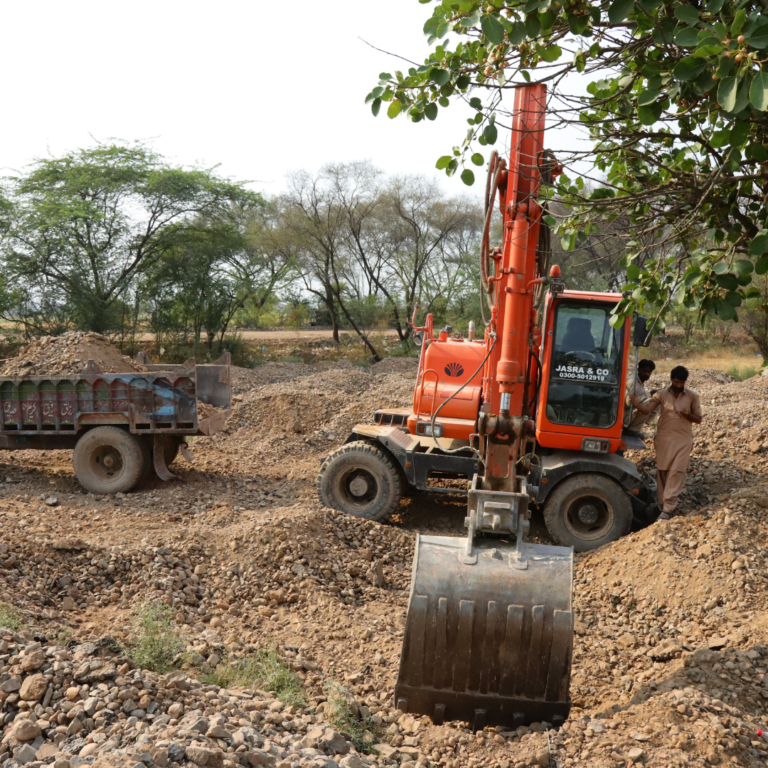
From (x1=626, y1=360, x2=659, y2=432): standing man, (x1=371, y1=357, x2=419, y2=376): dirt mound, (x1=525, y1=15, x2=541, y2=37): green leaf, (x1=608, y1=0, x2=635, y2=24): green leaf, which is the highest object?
(x1=525, y1=15, x2=541, y2=37): green leaf

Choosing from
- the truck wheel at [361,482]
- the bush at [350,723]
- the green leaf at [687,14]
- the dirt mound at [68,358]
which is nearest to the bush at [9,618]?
the bush at [350,723]

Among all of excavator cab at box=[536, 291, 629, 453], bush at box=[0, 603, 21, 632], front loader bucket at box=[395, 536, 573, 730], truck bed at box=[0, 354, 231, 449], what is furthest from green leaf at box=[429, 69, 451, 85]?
truck bed at box=[0, 354, 231, 449]

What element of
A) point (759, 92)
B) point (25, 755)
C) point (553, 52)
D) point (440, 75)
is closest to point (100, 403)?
point (25, 755)

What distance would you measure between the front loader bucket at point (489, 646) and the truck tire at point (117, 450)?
5.73m

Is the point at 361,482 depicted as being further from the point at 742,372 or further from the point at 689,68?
the point at 742,372

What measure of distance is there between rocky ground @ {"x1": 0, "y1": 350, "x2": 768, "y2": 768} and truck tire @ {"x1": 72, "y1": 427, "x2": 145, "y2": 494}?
32 cm

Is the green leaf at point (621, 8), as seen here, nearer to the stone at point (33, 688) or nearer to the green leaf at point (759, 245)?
the green leaf at point (759, 245)

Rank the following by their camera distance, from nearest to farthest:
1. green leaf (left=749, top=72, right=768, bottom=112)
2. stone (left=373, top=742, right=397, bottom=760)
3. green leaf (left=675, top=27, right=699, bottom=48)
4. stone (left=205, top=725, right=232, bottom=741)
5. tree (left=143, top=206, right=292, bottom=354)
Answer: green leaf (left=749, top=72, right=768, bottom=112)
green leaf (left=675, top=27, right=699, bottom=48)
stone (left=205, top=725, right=232, bottom=741)
stone (left=373, top=742, right=397, bottom=760)
tree (left=143, top=206, right=292, bottom=354)

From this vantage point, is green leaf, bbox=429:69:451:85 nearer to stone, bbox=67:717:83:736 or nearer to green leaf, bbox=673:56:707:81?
green leaf, bbox=673:56:707:81

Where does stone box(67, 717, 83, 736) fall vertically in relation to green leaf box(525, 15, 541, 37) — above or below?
below

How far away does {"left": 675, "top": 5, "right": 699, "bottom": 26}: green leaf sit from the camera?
101 inches

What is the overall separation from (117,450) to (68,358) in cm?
386

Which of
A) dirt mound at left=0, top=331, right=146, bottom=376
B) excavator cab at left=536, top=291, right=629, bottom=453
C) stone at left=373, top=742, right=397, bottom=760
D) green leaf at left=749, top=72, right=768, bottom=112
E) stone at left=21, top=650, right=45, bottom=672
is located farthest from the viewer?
dirt mound at left=0, top=331, right=146, bottom=376

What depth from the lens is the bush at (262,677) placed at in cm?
405
